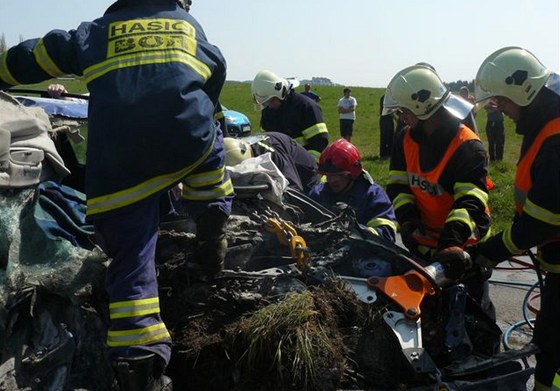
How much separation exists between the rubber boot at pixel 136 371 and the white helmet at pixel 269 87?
4871 mm

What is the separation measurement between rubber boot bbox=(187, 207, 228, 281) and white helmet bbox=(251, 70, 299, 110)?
425cm

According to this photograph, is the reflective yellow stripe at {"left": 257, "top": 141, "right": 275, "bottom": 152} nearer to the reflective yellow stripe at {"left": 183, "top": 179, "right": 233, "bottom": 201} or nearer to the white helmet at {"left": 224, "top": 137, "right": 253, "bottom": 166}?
the white helmet at {"left": 224, "top": 137, "right": 253, "bottom": 166}

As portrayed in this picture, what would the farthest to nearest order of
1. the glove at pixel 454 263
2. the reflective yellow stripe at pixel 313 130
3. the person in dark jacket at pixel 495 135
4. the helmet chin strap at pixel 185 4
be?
the person in dark jacket at pixel 495 135, the reflective yellow stripe at pixel 313 130, the glove at pixel 454 263, the helmet chin strap at pixel 185 4

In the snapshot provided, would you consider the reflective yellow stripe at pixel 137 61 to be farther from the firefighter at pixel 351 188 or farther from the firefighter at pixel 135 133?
the firefighter at pixel 351 188

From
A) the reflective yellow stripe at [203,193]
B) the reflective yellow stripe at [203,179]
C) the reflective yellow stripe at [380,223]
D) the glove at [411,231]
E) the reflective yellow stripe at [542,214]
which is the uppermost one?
the reflective yellow stripe at [203,179]

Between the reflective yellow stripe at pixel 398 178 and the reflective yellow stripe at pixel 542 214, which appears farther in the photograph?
the reflective yellow stripe at pixel 398 178

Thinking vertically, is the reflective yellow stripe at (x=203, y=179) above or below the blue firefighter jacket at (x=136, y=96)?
below

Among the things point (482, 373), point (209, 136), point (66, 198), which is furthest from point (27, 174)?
point (482, 373)

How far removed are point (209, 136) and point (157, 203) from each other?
0.34 meters

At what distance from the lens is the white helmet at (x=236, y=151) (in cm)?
385

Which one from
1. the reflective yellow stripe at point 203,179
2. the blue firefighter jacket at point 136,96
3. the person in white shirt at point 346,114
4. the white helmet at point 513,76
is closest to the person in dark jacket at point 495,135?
the person in white shirt at point 346,114

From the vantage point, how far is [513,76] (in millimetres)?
3254

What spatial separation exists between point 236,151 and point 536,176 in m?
1.78

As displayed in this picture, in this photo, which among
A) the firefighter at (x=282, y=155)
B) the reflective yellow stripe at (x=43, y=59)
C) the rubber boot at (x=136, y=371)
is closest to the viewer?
the rubber boot at (x=136, y=371)
